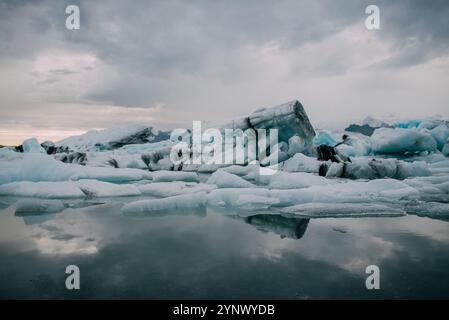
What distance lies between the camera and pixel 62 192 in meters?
6.58

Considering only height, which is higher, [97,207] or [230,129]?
[230,129]

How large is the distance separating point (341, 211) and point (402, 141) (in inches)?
416

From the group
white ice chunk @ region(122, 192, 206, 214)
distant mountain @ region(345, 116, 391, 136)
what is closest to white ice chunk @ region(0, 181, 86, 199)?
white ice chunk @ region(122, 192, 206, 214)

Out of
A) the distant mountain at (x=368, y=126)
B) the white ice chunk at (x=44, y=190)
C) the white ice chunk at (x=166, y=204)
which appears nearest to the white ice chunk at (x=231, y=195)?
the white ice chunk at (x=166, y=204)

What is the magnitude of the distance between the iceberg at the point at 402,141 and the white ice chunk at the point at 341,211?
387 inches

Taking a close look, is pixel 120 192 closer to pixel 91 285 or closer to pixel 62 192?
pixel 62 192

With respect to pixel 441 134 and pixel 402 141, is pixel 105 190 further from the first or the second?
pixel 441 134

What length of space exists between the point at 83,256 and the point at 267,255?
1698 mm

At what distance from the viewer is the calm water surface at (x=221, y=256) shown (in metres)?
2.39

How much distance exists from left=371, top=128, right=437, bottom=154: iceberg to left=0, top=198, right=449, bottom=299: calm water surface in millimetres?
10178

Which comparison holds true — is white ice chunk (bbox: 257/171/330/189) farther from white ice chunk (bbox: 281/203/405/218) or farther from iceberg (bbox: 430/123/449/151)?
iceberg (bbox: 430/123/449/151)
